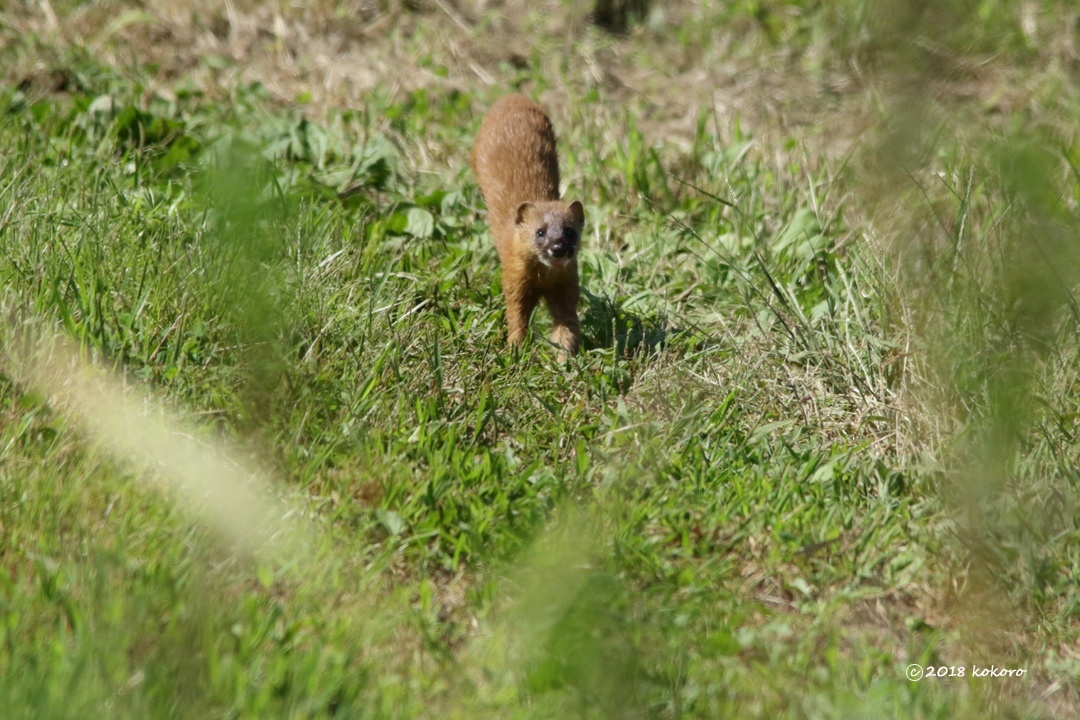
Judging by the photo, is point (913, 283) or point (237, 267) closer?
point (237, 267)

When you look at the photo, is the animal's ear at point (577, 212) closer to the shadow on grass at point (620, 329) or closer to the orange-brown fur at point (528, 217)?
the orange-brown fur at point (528, 217)

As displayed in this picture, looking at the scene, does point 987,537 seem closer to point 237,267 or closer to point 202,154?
point 237,267

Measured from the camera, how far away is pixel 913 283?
3.83 m

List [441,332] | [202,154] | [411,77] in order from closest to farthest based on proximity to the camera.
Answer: [441,332], [202,154], [411,77]

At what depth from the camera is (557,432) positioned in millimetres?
4285

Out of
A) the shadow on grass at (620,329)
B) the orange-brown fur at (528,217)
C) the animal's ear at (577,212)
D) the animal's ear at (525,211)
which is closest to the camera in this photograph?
the shadow on grass at (620,329)

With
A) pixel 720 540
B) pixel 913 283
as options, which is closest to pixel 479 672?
pixel 720 540

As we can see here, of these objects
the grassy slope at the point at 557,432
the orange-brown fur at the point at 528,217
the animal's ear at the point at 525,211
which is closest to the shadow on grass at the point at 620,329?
the grassy slope at the point at 557,432

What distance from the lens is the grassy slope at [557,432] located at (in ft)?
9.14

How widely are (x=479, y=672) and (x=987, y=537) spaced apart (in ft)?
5.18

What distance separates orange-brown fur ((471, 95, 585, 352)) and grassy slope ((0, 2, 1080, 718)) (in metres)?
0.22

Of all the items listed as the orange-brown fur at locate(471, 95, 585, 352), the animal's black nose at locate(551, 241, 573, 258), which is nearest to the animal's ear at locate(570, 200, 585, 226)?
the orange-brown fur at locate(471, 95, 585, 352)

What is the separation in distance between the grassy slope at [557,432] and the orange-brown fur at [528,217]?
0.73 ft

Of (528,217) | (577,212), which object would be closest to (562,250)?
(528,217)
